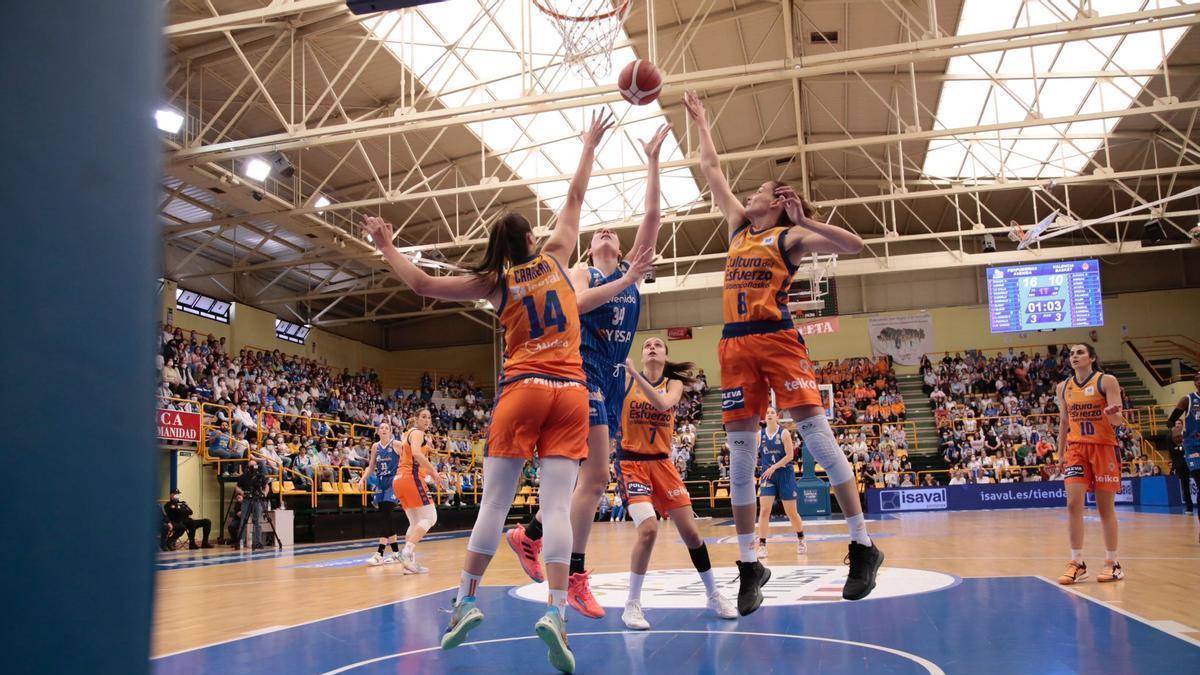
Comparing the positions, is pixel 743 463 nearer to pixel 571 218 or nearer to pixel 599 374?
pixel 599 374

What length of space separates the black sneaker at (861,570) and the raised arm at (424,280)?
225 cm

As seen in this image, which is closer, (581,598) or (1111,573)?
(581,598)

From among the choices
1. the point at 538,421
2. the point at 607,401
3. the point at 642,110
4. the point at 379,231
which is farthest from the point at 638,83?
the point at 642,110

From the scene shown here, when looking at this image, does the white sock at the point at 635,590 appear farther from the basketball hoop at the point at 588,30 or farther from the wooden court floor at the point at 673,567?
the basketball hoop at the point at 588,30

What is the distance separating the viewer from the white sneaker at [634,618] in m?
5.27

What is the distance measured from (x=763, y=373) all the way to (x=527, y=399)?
58.3 inches

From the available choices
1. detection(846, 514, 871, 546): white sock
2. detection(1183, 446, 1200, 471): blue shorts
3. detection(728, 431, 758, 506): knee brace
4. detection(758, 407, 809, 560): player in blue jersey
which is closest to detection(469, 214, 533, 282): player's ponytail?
detection(728, 431, 758, 506): knee brace

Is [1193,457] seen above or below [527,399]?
below

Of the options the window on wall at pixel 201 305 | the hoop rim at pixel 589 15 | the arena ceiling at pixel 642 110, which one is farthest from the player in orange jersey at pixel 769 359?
the window on wall at pixel 201 305

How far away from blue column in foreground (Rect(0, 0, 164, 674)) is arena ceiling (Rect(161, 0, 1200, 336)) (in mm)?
13582

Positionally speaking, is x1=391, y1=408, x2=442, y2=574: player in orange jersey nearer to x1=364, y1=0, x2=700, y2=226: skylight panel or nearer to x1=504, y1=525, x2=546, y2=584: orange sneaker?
x1=504, y1=525, x2=546, y2=584: orange sneaker

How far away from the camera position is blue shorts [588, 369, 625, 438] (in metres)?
5.16

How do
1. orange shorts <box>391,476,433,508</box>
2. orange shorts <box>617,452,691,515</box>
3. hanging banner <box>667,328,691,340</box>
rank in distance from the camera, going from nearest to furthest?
1. orange shorts <box>617,452,691,515</box>
2. orange shorts <box>391,476,433,508</box>
3. hanging banner <box>667,328,691,340</box>

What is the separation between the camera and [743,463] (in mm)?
5180
